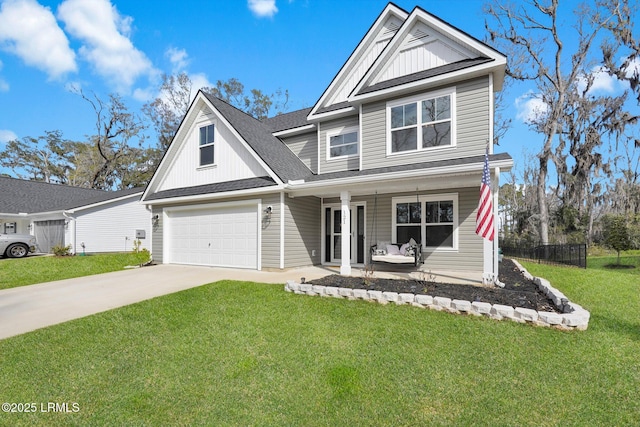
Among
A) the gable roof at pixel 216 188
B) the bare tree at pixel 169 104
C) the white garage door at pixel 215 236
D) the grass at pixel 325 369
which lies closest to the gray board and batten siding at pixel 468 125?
the gable roof at pixel 216 188

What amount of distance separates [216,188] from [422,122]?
6.97m

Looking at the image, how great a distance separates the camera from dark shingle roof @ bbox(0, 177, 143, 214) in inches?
721

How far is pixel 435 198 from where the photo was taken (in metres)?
9.09

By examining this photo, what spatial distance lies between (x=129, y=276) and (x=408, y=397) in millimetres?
9089

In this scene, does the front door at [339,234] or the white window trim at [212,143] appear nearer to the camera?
the front door at [339,234]

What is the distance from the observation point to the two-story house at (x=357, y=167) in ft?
27.1

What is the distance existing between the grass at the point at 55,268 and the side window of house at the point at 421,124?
11442 millimetres

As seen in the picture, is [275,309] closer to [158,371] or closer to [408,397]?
[158,371]

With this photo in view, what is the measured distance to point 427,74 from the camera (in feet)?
28.7

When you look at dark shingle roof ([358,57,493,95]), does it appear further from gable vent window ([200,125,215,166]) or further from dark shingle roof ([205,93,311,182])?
gable vent window ([200,125,215,166])

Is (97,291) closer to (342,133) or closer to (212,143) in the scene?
(212,143)

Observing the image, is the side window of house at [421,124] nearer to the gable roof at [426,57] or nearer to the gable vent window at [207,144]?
the gable roof at [426,57]

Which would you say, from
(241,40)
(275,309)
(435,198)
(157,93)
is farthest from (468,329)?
(157,93)

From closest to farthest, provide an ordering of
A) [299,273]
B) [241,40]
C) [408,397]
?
[408,397] → [299,273] → [241,40]
